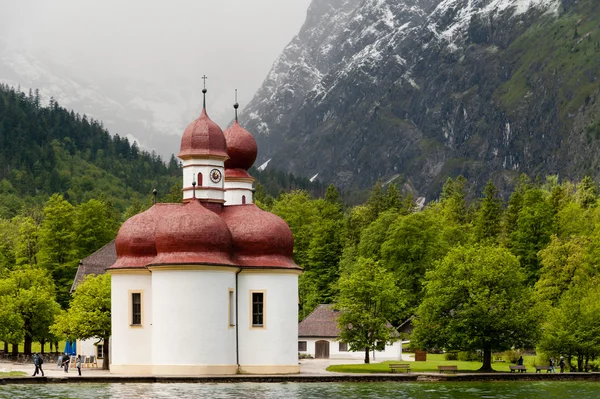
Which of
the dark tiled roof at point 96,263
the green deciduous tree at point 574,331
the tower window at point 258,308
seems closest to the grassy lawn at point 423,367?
the green deciduous tree at point 574,331

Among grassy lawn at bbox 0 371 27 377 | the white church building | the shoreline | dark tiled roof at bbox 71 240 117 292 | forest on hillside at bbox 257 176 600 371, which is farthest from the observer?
dark tiled roof at bbox 71 240 117 292

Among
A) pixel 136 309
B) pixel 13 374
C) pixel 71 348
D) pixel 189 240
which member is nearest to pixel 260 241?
pixel 189 240

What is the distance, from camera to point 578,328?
74.4 metres

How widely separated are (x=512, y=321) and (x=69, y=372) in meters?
28.3

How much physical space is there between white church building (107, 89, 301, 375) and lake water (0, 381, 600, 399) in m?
5.17

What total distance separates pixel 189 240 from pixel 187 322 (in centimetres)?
482

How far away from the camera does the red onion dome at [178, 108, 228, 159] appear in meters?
72.4

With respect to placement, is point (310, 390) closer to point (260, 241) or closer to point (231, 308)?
point (231, 308)

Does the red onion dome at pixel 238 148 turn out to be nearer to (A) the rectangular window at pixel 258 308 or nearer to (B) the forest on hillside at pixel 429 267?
(B) the forest on hillside at pixel 429 267

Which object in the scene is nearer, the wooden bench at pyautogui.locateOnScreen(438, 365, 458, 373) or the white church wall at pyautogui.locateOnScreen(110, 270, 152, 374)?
the white church wall at pyautogui.locateOnScreen(110, 270, 152, 374)

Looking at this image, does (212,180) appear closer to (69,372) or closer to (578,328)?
(69,372)

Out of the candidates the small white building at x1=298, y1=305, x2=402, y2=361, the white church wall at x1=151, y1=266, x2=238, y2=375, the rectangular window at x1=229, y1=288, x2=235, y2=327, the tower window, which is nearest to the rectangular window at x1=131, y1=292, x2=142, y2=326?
the white church wall at x1=151, y1=266, x2=238, y2=375

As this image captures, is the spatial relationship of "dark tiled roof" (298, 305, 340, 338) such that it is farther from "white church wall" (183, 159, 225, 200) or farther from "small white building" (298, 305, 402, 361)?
"white church wall" (183, 159, 225, 200)

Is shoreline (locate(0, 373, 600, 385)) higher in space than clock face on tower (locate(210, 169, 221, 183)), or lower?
lower
